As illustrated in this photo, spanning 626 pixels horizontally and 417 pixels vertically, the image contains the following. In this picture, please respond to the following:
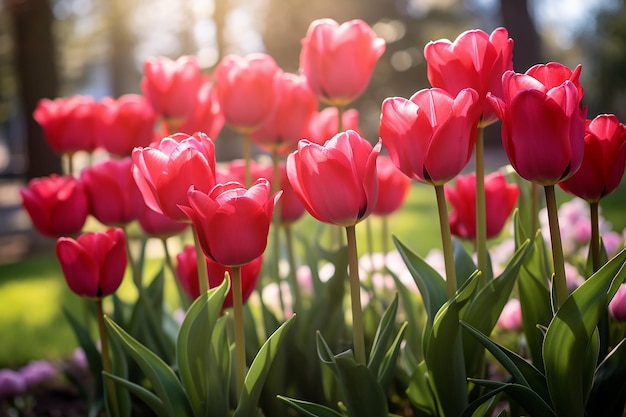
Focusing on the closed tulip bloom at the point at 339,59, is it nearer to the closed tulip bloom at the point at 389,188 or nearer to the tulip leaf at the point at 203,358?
the closed tulip bloom at the point at 389,188

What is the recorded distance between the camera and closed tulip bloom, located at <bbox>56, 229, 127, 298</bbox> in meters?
1.33

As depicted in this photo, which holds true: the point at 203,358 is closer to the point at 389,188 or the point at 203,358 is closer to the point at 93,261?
the point at 93,261

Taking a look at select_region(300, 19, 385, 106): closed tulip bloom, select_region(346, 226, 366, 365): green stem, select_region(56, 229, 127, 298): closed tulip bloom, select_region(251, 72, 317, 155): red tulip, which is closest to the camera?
select_region(346, 226, 366, 365): green stem

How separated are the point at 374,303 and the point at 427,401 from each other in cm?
55

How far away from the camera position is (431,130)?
3.54ft

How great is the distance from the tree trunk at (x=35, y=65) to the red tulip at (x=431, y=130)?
6.69 meters

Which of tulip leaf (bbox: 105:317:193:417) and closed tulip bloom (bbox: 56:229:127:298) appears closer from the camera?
tulip leaf (bbox: 105:317:193:417)

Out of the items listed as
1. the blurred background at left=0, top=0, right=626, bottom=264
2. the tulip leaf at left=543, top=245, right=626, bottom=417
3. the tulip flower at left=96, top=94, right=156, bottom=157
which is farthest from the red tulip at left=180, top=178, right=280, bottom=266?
the blurred background at left=0, top=0, right=626, bottom=264

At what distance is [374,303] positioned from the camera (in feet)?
6.05

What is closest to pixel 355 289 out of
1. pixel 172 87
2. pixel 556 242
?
pixel 556 242

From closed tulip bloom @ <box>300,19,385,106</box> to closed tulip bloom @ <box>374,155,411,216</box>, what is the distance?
236mm

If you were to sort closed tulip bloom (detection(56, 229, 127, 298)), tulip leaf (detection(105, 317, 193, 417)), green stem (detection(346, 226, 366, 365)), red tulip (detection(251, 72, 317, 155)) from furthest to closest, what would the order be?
1. red tulip (detection(251, 72, 317, 155))
2. closed tulip bloom (detection(56, 229, 127, 298))
3. tulip leaf (detection(105, 317, 193, 417))
4. green stem (detection(346, 226, 366, 365))

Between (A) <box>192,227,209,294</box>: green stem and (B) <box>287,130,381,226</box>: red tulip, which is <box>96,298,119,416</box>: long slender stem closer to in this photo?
(A) <box>192,227,209,294</box>: green stem

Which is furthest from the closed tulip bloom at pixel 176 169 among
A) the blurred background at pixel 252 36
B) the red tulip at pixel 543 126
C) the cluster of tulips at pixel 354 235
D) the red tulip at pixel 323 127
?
the blurred background at pixel 252 36
